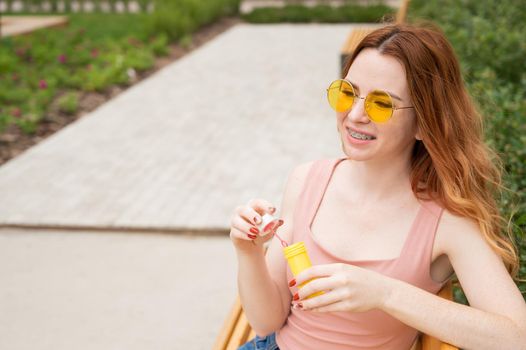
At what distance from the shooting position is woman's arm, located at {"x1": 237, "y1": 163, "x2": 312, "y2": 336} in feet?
6.52

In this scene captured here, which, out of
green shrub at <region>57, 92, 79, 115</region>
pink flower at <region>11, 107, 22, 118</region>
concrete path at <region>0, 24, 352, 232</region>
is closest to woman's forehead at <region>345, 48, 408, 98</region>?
concrete path at <region>0, 24, 352, 232</region>

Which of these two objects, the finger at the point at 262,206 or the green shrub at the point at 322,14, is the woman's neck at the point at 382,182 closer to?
the finger at the point at 262,206

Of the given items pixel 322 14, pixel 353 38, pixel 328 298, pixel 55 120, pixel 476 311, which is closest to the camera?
pixel 328 298

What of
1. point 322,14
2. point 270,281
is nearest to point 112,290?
point 270,281

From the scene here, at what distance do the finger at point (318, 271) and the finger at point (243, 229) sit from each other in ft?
0.76

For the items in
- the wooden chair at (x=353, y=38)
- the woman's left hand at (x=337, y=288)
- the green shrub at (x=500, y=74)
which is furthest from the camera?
the wooden chair at (x=353, y=38)

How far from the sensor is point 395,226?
6.37ft

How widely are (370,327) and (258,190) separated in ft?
11.2

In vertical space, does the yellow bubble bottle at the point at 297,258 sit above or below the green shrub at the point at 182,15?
above

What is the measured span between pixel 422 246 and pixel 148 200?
3.58 meters

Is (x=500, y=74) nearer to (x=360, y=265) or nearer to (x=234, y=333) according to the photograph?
(x=234, y=333)

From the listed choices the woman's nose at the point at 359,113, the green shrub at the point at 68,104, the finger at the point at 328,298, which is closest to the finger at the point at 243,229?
the finger at the point at 328,298

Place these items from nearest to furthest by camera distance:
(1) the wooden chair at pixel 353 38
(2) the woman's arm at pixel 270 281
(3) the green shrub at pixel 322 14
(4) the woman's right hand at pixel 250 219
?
(4) the woman's right hand at pixel 250 219, (2) the woman's arm at pixel 270 281, (1) the wooden chair at pixel 353 38, (3) the green shrub at pixel 322 14

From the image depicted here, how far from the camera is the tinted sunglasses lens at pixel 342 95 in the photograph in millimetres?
1850
